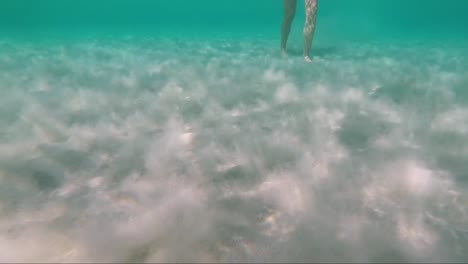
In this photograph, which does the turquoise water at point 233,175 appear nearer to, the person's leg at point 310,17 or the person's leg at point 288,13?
the person's leg at point 310,17

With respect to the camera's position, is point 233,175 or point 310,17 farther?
point 310,17

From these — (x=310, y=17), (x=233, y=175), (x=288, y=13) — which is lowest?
A: (x=233, y=175)

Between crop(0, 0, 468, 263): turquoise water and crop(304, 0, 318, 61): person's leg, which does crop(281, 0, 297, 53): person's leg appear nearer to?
crop(304, 0, 318, 61): person's leg

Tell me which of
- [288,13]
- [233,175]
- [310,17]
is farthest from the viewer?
[288,13]

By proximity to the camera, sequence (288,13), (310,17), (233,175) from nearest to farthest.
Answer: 1. (233,175)
2. (310,17)
3. (288,13)

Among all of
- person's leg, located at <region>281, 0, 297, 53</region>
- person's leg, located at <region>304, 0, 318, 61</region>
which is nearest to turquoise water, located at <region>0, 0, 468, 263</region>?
person's leg, located at <region>304, 0, 318, 61</region>

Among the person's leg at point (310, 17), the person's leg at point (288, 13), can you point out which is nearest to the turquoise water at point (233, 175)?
the person's leg at point (310, 17)

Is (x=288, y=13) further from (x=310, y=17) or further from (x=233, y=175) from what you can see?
(x=233, y=175)

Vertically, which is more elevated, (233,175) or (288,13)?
(288,13)

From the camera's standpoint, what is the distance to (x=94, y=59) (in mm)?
A: 9773

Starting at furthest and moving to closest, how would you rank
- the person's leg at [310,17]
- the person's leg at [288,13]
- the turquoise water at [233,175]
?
the person's leg at [288,13] < the person's leg at [310,17] < the turquoise water at [233,175]

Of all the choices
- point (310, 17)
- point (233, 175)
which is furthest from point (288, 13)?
point (233, 175)

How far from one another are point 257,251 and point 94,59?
390 inches

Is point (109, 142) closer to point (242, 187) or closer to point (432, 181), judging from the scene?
point (242, 187)
